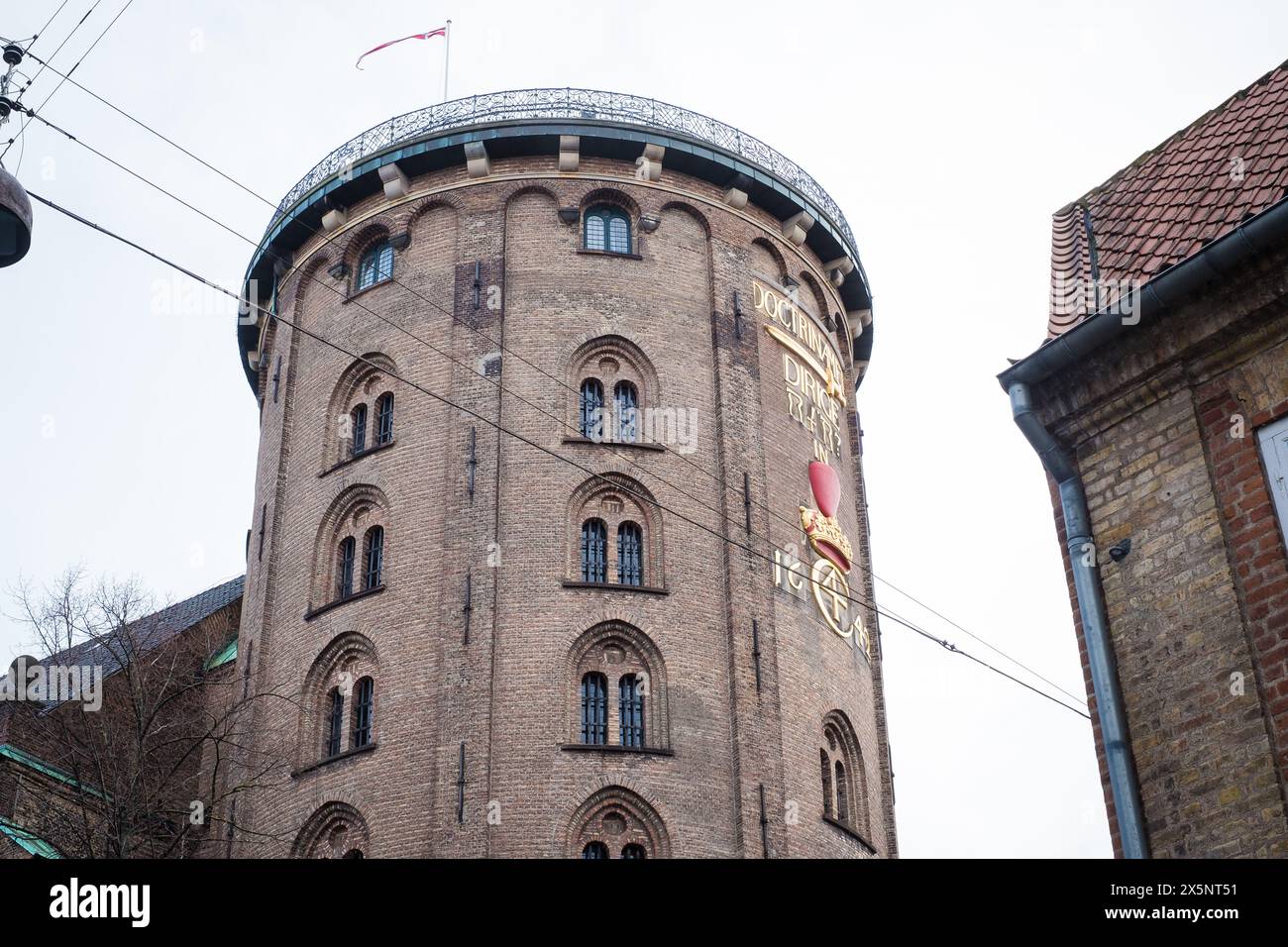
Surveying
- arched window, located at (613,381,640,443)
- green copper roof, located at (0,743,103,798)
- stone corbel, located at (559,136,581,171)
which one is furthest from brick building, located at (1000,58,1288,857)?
green copper roof, located at (0,743,103,798)

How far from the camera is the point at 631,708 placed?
30203 mm

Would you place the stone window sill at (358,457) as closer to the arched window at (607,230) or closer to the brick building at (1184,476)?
the arched window at (607,230)

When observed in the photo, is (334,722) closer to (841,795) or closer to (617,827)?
(617,827)

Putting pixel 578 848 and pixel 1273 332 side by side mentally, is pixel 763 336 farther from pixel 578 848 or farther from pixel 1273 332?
pixel 1273 332

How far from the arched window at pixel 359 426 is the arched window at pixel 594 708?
7.63m

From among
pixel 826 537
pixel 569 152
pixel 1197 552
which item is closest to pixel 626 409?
pixel 826 537

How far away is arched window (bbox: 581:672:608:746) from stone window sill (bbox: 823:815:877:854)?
4.68 metres

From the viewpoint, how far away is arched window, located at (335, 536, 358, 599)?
32969 mm

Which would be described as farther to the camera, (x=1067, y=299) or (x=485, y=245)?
(x=485, y=245)

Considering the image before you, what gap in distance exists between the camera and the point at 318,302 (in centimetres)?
3722

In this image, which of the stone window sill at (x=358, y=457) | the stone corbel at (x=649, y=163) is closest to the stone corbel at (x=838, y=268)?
the stone corbel at (x=649, y=163)

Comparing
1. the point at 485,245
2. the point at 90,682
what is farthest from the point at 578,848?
the point at 485,245

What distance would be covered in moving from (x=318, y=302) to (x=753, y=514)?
11477mm
